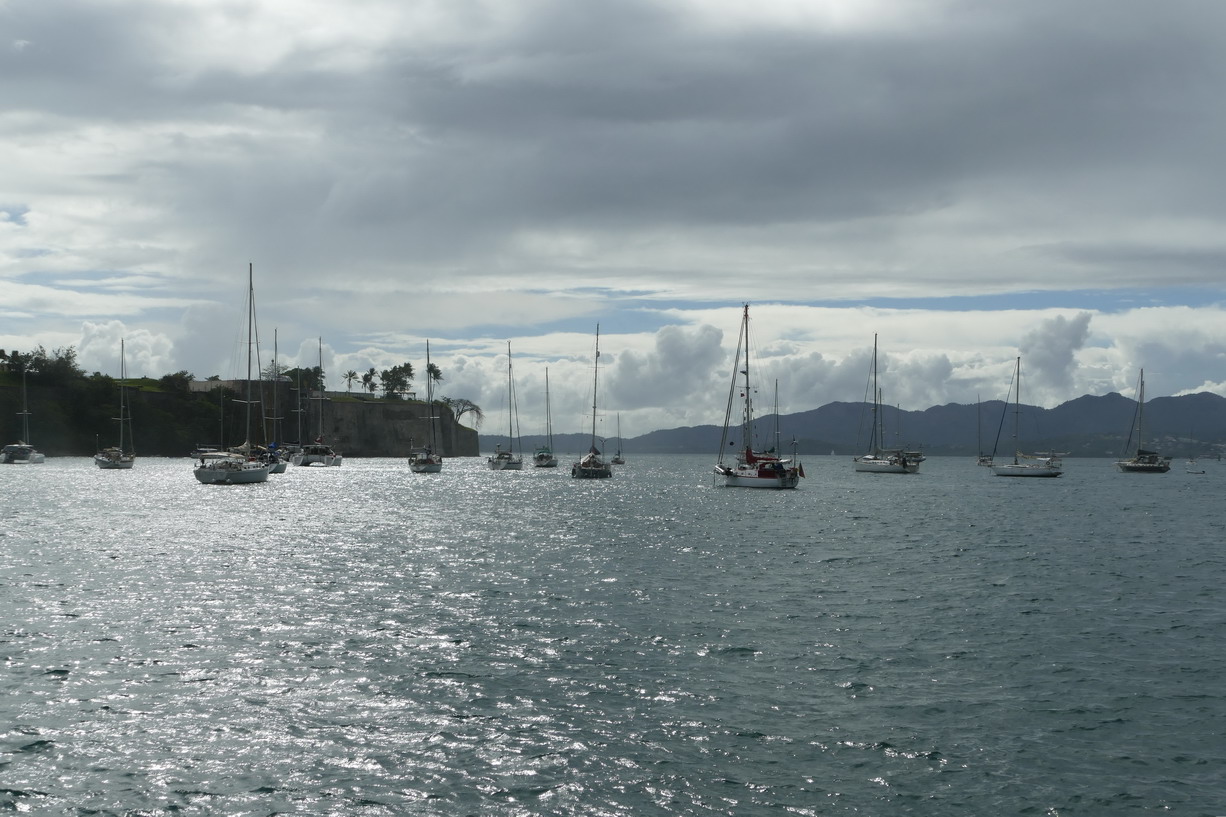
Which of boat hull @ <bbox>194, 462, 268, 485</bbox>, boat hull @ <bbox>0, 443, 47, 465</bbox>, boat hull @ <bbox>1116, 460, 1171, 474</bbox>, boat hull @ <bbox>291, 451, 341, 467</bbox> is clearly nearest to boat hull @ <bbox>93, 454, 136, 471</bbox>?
boat hull @ <bbox>0, 443, 47, 465</bbox>

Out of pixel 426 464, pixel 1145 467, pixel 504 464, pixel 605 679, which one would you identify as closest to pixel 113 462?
pixel 426 464

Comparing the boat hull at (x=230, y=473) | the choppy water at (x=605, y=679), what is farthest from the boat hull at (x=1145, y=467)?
the boat hull at (x=230, y=473)

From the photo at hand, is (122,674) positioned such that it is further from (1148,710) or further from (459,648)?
(1148,710)

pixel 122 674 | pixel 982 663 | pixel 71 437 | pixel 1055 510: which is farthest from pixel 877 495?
pixel 71 437

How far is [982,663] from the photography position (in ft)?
77.8

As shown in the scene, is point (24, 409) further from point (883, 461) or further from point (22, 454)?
point (883, 461)

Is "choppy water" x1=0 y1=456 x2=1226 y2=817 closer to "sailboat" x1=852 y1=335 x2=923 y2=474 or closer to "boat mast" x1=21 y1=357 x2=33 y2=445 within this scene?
"sailboat" x1=852 y1=335 x2=923 y2=474

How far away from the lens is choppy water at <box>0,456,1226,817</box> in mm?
15062

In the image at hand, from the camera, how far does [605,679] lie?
21.5 meters

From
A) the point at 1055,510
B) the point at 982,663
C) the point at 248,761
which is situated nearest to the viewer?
the point at 248,761

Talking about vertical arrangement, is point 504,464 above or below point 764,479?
below

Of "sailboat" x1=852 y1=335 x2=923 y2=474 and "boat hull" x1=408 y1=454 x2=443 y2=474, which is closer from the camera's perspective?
"boat hull" x1=408 y1=454 x2=443 y2=474

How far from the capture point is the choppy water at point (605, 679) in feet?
49.4

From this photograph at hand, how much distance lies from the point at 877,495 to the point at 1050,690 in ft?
268
